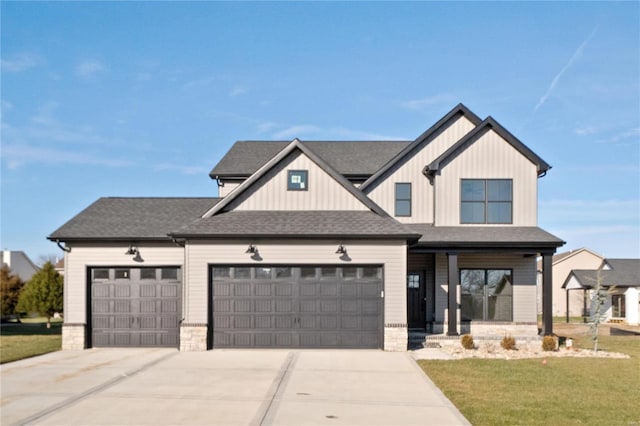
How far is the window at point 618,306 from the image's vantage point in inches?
1679

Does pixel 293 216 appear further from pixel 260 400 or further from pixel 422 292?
pixel 260 400

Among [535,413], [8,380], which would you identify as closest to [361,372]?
[535,413]

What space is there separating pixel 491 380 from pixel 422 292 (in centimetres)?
1054

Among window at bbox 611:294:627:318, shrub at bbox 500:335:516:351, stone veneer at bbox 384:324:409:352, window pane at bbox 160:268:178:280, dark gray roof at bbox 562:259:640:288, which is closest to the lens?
stone veneer at bbox 384:324:409:352

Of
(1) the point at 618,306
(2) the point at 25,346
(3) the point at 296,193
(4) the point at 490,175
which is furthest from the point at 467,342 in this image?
(1) the point at 618,306

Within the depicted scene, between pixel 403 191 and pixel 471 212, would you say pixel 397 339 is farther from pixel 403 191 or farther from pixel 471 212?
pixel 403 191

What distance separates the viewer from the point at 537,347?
20234mm

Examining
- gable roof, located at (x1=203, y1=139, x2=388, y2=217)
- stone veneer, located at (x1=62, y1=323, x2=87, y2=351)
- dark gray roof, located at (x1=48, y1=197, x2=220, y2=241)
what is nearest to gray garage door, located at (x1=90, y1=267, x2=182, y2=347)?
stone veneer, located at (x1=62, y1=323, x2=87, y2=351)

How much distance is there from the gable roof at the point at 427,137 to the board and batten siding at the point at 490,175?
5.47 ft

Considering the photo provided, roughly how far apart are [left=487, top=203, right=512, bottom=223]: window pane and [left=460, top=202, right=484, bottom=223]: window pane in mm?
300

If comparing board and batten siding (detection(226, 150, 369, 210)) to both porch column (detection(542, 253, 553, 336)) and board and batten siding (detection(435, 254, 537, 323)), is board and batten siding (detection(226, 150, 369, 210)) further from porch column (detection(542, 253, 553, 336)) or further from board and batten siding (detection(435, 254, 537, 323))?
porch column (detection(542, 253, 553, 336))

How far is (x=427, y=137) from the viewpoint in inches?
950

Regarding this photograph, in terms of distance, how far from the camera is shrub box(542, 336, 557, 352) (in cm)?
1958

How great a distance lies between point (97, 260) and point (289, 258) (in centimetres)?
674
